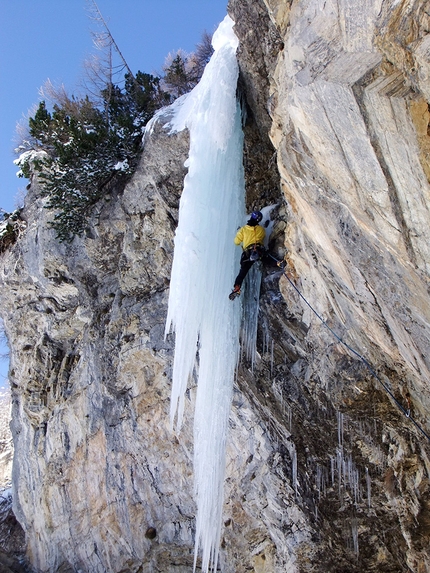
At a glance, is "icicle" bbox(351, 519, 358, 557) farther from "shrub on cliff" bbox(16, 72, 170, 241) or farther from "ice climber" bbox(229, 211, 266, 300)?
"shrub on cliff" bbox(16, 72, 170, 241)

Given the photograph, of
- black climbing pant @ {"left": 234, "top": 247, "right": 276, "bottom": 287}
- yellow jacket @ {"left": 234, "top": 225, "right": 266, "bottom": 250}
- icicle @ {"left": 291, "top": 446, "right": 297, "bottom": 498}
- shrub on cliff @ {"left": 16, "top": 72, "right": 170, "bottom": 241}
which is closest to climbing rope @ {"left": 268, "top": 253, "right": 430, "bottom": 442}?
black climbing pant @ {"left": 234, "top": 247, "right": 276, "bottom": 287}

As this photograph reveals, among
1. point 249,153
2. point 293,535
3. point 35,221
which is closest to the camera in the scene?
point 293,535

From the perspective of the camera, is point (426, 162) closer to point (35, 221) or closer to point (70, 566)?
point (35, 221)

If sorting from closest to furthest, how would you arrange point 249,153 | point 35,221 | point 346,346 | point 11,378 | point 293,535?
point 346,346 < point 293,535 < point 249,153 < point 35,221 < point 11,378

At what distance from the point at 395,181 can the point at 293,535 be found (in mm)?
4951

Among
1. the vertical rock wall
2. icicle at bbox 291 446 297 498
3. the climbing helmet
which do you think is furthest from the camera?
the climbing helmet

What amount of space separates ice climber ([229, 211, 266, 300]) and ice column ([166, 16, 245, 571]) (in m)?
0.32

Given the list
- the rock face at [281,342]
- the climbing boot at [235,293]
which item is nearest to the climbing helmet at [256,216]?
the rock face at [281,342]

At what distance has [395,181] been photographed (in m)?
3.91

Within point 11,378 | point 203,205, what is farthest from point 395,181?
point 11,378

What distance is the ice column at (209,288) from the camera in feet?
23.4

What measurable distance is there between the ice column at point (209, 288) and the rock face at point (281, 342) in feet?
0.99

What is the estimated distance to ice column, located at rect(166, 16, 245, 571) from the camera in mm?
7145

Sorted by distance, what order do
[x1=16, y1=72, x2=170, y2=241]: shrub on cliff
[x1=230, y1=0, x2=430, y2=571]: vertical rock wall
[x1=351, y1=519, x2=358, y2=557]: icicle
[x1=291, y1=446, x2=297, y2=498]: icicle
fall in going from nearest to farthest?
1. [x1=230, y1=0, x2=430, y2=571]: vertical rock wall
2. [x1=351, y1=519, x2=358, y2=557]: icicle
3. [x1=291, y1=446, x2=297, y2=498]: icicle
4. [x1=16, y1=72, x2=170, y2=241]: shrub on cliff
